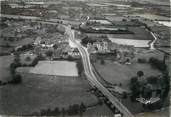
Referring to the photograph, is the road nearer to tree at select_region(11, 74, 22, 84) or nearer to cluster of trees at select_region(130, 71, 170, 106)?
cluster of trees at select_region(130, 71, 170, 106)

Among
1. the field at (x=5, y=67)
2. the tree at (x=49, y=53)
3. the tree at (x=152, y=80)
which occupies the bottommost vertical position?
the tree at (x=152, y=80)

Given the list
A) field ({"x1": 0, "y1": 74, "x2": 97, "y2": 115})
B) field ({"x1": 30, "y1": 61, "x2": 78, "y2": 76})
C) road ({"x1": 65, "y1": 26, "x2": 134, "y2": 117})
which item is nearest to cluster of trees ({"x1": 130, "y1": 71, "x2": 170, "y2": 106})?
road ({"x1": 65, "y1": 26, "x2": 134, "y2": 117})

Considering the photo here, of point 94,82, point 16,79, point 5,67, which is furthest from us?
point 5,67

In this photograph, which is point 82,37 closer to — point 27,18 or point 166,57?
point 166,57

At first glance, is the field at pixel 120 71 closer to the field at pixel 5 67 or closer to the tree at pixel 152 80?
the tree at pixel 152 80

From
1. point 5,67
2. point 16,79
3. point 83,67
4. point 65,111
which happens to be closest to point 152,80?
point 83,67

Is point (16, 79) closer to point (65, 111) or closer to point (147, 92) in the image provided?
point (65, 111)

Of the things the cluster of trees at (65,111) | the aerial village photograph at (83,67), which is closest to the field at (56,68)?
the aerial village photograph at (83,67)
